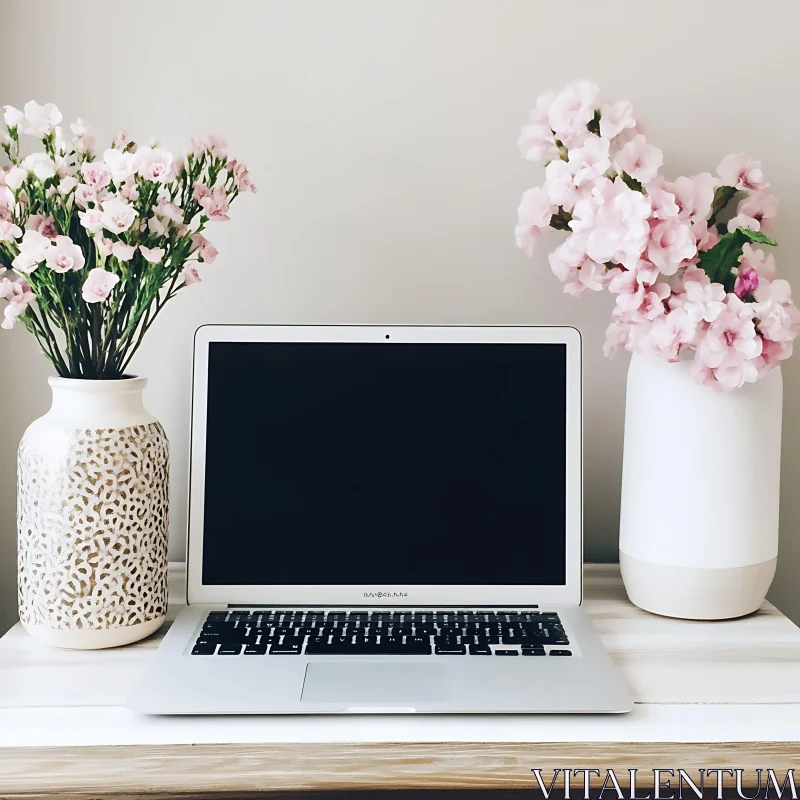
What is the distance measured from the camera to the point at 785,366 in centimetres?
114

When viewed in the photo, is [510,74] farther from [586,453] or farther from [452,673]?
[452,673]

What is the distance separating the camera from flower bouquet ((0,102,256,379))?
77 centimetres

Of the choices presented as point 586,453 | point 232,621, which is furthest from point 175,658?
point 586,453

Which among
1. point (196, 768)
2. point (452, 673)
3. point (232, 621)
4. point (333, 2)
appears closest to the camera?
point (196, 768)

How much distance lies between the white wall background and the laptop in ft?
0.58

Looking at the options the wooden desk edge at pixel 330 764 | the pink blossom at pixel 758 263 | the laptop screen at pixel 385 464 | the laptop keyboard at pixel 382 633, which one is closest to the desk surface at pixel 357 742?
the wooden desk edge at pixel 330 764

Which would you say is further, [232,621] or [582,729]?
[232,621]

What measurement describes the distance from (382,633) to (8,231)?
56cm

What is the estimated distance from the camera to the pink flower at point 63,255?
2.51 ft

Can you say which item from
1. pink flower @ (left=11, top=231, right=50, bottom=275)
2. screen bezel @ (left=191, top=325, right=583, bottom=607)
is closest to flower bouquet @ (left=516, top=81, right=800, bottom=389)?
screen bezel @ (left=191, top=325, right=583, bottom=607)

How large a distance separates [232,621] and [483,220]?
626 millimetres

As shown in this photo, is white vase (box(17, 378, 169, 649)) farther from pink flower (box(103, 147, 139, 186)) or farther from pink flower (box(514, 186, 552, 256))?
pink flower (box(514, 186, 552, 256))

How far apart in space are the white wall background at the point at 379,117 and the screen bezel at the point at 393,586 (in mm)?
167

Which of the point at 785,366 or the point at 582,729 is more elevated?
the point at 785,366
